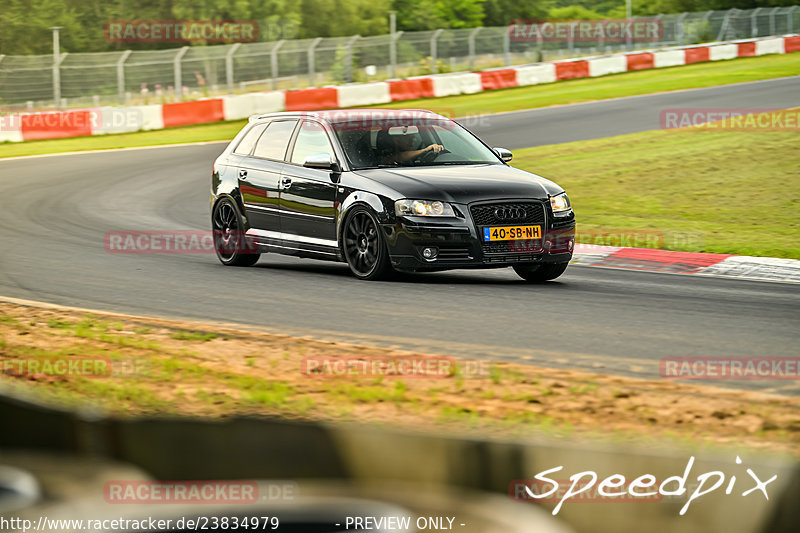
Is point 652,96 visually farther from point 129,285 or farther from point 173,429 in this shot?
point 173,429

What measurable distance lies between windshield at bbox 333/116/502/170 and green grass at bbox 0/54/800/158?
17163 mm

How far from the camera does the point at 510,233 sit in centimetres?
1088

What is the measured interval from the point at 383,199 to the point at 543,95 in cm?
2704

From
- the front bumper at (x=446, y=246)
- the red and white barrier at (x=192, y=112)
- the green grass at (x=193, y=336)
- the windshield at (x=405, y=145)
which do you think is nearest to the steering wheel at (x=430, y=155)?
the windshield at (x=405, y=145)

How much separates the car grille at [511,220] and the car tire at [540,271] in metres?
0.55

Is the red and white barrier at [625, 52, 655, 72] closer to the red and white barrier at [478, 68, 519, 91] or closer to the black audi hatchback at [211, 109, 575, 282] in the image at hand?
the red and white barrier at [478, 68, 519, 91]

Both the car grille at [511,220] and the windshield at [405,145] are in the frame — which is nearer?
the car grille at [511,220]

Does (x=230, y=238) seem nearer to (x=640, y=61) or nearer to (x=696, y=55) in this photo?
(x=640, y=61)

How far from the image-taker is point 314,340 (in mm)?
8516

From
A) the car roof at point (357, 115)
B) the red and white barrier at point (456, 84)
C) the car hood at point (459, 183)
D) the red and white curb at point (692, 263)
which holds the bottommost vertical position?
the red and white curb at point (692, 263)

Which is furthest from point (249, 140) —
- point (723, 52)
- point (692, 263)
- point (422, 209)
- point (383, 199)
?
point (723, 52)

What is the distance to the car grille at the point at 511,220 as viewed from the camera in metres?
10.8

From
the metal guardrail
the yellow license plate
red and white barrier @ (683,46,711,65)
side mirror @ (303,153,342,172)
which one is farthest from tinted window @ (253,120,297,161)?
red and white barrier @ (683,46,711,65)

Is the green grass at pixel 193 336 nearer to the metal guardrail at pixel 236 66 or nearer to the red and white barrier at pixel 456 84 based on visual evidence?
the metal guardrail at pixel 236 66
